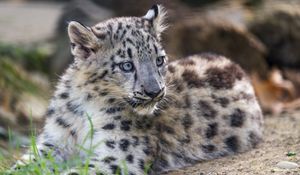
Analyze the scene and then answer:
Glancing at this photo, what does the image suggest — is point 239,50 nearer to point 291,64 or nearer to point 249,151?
point 291,64

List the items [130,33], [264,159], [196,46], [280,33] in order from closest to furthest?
[130,33] → [264,159] → [196,46] → [280,33]

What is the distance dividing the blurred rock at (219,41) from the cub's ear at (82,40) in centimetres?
494

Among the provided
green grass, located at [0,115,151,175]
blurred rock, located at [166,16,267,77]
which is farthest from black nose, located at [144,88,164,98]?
blurred rock, located at [166,16,267,77]

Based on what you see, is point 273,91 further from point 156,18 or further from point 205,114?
point 156,18

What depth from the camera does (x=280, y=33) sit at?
1361cm

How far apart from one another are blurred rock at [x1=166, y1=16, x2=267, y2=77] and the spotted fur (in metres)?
4.17

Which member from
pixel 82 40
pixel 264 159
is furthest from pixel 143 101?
pixel 264 159

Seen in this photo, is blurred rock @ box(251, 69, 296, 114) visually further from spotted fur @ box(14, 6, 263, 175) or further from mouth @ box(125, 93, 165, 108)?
mouth @ box(125, 93, 165, 108)

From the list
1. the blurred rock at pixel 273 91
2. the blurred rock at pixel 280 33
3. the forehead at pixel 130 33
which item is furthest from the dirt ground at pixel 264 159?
the blurred rock at pixel 280 33

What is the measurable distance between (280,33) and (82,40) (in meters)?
6.75

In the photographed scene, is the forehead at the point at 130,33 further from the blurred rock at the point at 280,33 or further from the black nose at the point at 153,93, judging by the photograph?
the blurred rock at the point at 280,33

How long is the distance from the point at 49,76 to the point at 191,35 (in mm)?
2620

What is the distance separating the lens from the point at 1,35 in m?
14.7

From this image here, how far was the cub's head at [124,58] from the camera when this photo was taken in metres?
7.24
